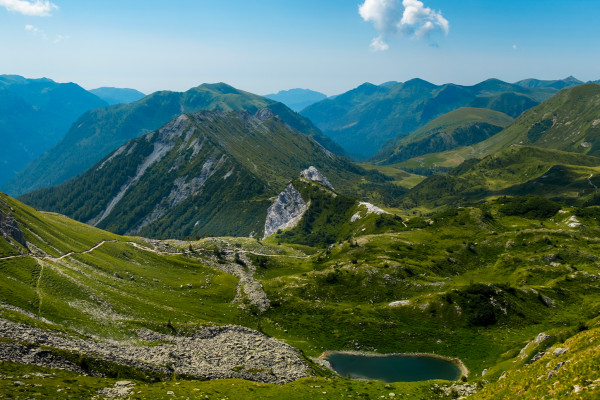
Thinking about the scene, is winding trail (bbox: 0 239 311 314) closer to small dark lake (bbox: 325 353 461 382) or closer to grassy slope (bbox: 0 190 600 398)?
grassy slope (bbox: 0 190 600 398)

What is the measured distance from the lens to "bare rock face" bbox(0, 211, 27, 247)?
11925 cm

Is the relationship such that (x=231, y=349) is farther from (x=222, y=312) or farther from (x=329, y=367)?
(x=222, y=312)

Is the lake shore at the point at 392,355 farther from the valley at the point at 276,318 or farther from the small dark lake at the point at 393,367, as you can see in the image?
the valley at the point at 276,318

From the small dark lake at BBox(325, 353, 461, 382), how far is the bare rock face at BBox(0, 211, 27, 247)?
351 ft

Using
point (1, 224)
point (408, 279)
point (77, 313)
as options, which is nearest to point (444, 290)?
point (408, 279)

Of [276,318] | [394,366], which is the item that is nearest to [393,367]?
[394,366]

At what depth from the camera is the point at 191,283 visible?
16050cm

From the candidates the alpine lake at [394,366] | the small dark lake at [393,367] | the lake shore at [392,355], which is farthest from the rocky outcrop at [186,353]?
the alpine lake at [394,366]

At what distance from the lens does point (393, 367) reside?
110 m

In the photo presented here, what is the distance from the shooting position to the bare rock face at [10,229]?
119250 mm

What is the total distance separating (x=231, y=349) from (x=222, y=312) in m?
49.3

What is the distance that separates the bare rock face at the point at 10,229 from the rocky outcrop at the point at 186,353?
6265 cm

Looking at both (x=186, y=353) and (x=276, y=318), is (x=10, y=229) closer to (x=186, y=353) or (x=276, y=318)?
(x=186, y=353)

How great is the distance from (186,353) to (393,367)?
61.2 m
